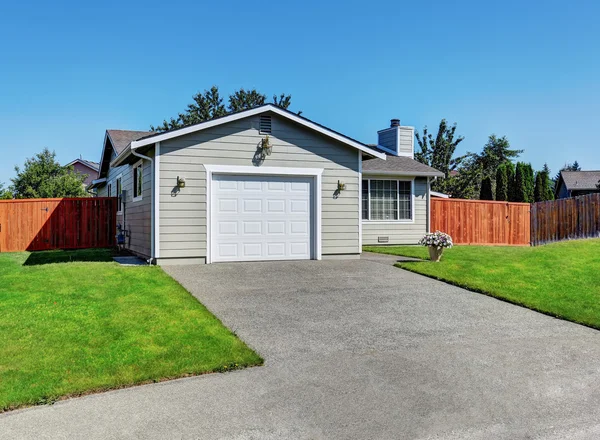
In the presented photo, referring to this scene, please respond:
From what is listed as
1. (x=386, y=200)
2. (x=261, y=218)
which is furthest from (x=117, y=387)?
(x=386, y=200)

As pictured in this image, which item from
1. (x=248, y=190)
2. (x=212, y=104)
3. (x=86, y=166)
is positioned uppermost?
(x=212, y=104)

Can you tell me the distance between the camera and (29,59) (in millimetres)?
19297

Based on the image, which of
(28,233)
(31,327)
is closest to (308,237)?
(31,327)

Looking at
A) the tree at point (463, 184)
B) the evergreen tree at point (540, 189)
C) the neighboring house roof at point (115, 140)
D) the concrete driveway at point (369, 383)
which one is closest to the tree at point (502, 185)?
the tree at point (463, 184)

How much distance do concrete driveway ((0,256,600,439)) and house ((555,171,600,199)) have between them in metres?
44.1

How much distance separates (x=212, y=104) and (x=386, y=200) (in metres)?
34.1

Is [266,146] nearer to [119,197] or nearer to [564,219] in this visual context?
[119,197]

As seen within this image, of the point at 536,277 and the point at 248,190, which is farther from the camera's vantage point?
the point at 248,190

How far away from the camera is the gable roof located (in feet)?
150

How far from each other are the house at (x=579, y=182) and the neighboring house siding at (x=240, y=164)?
134 ft

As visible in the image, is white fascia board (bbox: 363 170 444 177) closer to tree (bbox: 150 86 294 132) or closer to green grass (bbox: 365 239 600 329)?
green grass (bbox: 365 239 600 329)

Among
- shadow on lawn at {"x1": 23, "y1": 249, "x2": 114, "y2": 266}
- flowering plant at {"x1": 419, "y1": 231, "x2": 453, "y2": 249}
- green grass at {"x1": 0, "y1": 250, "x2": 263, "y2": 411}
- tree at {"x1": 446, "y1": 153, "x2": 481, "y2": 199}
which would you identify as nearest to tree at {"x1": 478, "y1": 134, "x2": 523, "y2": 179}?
tree at {"x1": 446, "y1": 153, "x2": 481, "y2": 199}

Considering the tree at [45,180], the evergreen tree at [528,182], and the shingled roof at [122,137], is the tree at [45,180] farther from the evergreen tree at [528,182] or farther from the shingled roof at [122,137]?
the evergreen tree at [528,182]

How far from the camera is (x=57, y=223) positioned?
702 inches
